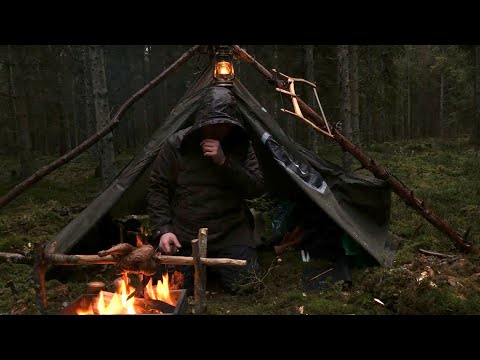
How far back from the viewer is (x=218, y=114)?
461cm

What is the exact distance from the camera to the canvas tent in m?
4.94

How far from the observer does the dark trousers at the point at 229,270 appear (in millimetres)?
4871

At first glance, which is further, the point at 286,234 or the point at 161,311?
the point at 286,234

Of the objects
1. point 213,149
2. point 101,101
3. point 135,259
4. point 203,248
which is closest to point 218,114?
point 213,149


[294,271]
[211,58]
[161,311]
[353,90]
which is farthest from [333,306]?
[353,90]

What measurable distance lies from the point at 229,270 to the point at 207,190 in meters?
0.98

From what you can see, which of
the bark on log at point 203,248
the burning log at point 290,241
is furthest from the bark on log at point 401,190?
the bark on log at point 203,248

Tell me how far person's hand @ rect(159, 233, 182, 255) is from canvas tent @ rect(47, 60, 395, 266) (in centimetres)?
106

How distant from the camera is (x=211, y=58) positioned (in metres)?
5.91

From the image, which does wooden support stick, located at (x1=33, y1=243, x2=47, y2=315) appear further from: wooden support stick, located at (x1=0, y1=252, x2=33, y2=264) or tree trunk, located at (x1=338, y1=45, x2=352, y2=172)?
tree trunk, located at (x1=338, y1=45, x2=352, y2=172)

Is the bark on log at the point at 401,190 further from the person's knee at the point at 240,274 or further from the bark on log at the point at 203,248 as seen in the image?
the bark on log at the point at 203,248

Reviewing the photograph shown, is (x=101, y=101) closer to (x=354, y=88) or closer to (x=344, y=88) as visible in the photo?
(x=344, y=88)

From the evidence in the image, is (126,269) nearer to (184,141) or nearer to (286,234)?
(184,141)
